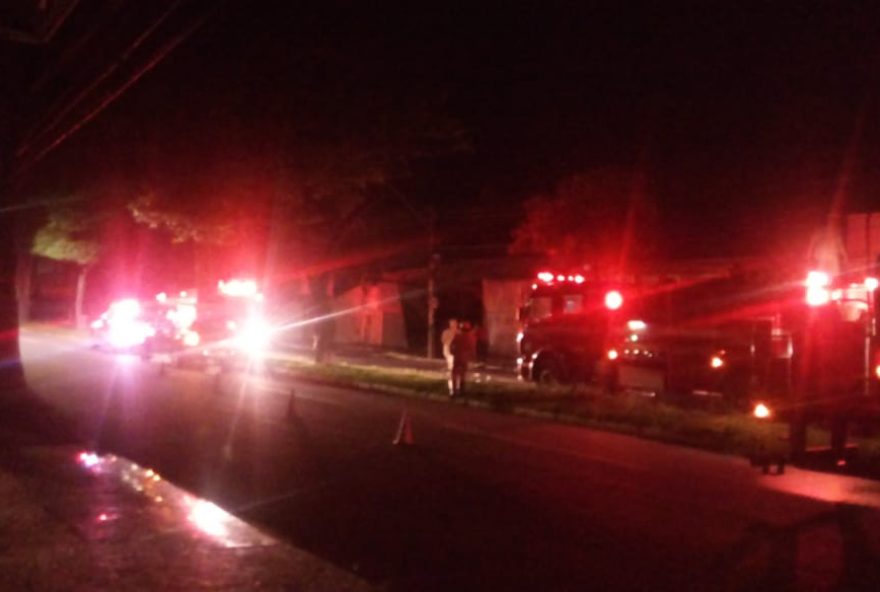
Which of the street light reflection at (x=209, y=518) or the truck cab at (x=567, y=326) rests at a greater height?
the truck cab at (x=567, y=326)

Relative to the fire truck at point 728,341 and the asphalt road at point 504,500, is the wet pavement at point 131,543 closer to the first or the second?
the asphalt road at point 504,500

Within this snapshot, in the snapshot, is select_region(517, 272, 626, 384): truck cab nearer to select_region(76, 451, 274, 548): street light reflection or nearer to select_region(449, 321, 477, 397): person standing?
select_region(449, 321, 477, 397): person standing

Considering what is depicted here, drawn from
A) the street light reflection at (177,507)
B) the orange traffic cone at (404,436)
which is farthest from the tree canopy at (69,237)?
the street light reflection at (177,507)

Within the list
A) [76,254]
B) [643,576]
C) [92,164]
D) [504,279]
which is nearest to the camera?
[643,576]

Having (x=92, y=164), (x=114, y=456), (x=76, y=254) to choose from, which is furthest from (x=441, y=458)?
(x=76, y=254)

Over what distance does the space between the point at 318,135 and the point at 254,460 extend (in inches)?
479

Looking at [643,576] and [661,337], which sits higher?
[661,337]

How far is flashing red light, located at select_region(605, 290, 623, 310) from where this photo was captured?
22.6 meters

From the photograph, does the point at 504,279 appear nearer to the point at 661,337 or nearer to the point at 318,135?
the point at 318,135

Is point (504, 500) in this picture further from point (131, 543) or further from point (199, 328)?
point (199, 328)

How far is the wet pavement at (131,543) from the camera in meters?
7.78

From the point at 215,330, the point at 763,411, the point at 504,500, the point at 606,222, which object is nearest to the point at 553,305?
the point at 606,222

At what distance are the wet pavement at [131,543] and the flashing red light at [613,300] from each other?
40.9 feet

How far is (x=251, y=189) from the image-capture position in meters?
24.7
